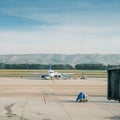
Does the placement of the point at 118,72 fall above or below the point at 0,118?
above

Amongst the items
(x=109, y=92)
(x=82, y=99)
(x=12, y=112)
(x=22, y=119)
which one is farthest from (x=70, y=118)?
(x=82, y=99)

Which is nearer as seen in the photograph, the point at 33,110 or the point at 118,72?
the point at 118,72

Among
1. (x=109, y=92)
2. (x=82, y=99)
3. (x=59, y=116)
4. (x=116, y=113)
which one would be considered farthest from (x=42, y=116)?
(x=82, y=99)

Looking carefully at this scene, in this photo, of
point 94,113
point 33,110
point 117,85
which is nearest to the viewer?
point 117,85

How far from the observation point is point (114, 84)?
22469 millimetres

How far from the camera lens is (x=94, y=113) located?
116 ft

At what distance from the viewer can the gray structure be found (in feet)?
71.9

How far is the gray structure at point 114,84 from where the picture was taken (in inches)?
863

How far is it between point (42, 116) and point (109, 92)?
36.4 feet

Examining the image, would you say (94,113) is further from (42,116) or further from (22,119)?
(22,119)

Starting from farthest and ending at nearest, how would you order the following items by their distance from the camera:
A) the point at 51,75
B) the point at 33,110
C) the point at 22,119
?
the point at 51,75
the point at 33,110
the point at 22,119

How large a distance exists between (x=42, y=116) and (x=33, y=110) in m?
4.83

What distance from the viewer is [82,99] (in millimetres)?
48094

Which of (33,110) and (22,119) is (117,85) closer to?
(22,119)
